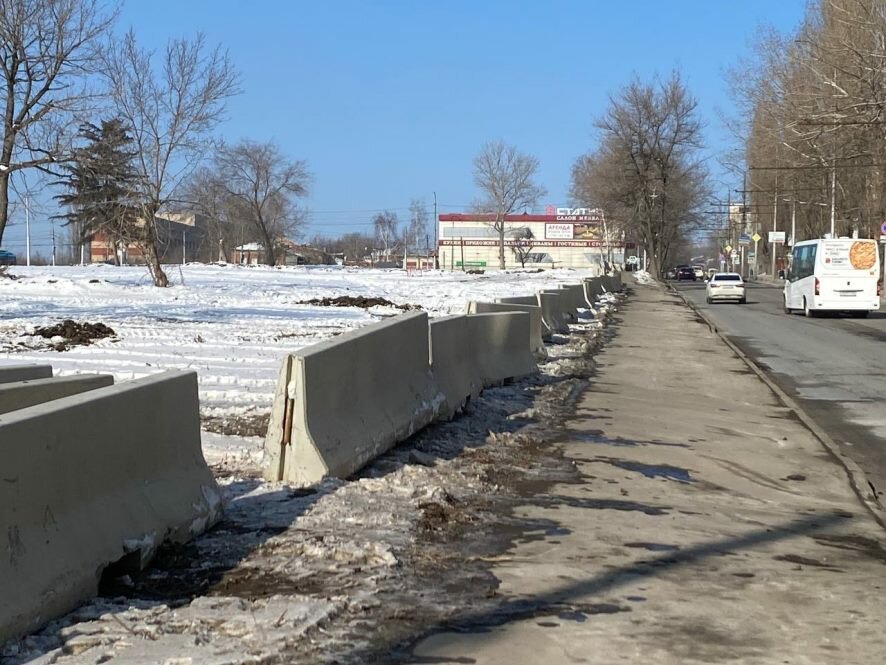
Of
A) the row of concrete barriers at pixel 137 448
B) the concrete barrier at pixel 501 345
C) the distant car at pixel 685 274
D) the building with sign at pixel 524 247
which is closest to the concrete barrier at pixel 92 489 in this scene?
the row of concrete barriers at pixel 137 448

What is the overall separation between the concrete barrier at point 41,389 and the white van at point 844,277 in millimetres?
31733

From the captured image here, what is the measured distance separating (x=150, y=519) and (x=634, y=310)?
34574mm

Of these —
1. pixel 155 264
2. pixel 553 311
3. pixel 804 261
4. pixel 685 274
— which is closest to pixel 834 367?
pixel 553 311

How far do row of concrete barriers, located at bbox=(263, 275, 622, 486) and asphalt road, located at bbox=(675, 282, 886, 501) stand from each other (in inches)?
156

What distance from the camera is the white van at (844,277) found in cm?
3466

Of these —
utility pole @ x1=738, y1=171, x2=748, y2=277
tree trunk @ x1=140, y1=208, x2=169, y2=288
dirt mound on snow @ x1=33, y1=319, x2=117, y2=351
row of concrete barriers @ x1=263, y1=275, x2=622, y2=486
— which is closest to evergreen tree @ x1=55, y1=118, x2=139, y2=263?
tree trunk @ x1=140, y1=208, x2=169, y2=288

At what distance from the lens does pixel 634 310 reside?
127 ft

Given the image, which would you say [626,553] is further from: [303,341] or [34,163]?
[34,163]

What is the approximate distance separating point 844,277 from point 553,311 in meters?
15.2

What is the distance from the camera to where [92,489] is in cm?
496

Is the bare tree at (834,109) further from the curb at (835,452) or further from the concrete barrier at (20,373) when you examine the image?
the concrete barrier at (20,373)

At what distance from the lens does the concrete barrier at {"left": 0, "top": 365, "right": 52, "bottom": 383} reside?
24.2 feet

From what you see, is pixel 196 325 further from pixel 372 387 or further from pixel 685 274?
pixel 685 274

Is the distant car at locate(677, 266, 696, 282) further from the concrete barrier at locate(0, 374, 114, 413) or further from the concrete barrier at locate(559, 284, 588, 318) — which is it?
the concrete barrier at locate(0, 374, 114, 413)
